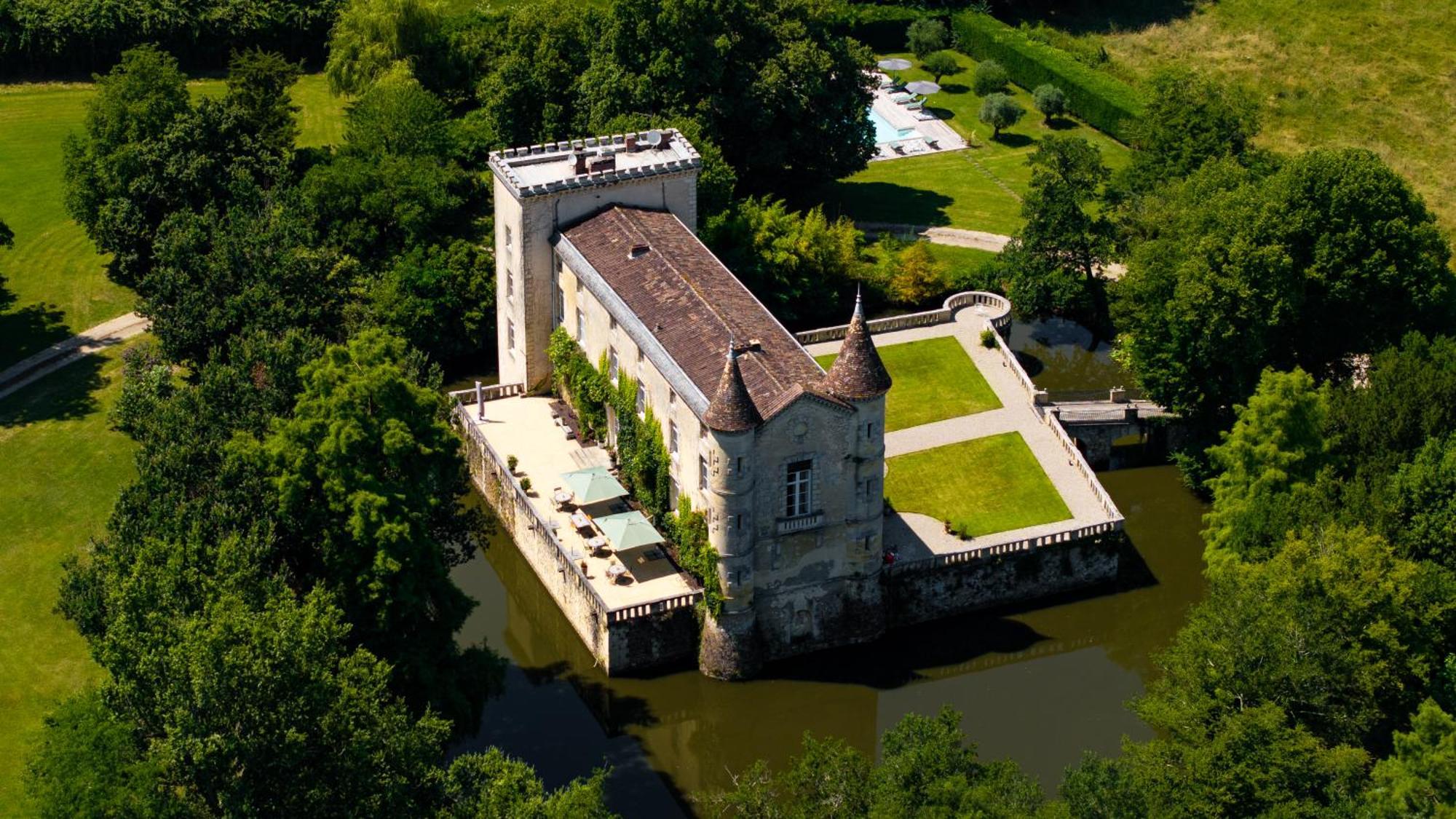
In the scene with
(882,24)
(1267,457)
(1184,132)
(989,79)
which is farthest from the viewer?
(882,24)

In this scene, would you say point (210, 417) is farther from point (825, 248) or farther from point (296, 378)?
point (825, 248)

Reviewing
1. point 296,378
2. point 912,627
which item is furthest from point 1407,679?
point 296,378

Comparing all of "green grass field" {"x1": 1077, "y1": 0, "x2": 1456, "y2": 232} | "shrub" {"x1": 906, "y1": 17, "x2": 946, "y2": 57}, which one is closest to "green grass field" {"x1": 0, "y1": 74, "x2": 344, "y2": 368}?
"shrub" {"x1": 906, "y1": 17, "x2": 946, "y2": 57}

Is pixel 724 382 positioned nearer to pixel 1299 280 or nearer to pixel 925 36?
pixel 1299 280

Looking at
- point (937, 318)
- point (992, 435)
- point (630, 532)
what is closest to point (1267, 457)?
point (992, 435)

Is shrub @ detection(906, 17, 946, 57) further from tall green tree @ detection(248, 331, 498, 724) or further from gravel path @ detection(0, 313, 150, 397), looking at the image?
tall green tree @ detection(248, 331, 498, 724)

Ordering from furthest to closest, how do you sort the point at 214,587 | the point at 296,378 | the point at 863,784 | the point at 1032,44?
the point at 1032,44
the point at 296,378
the point at 214,587
the point at 863,784
